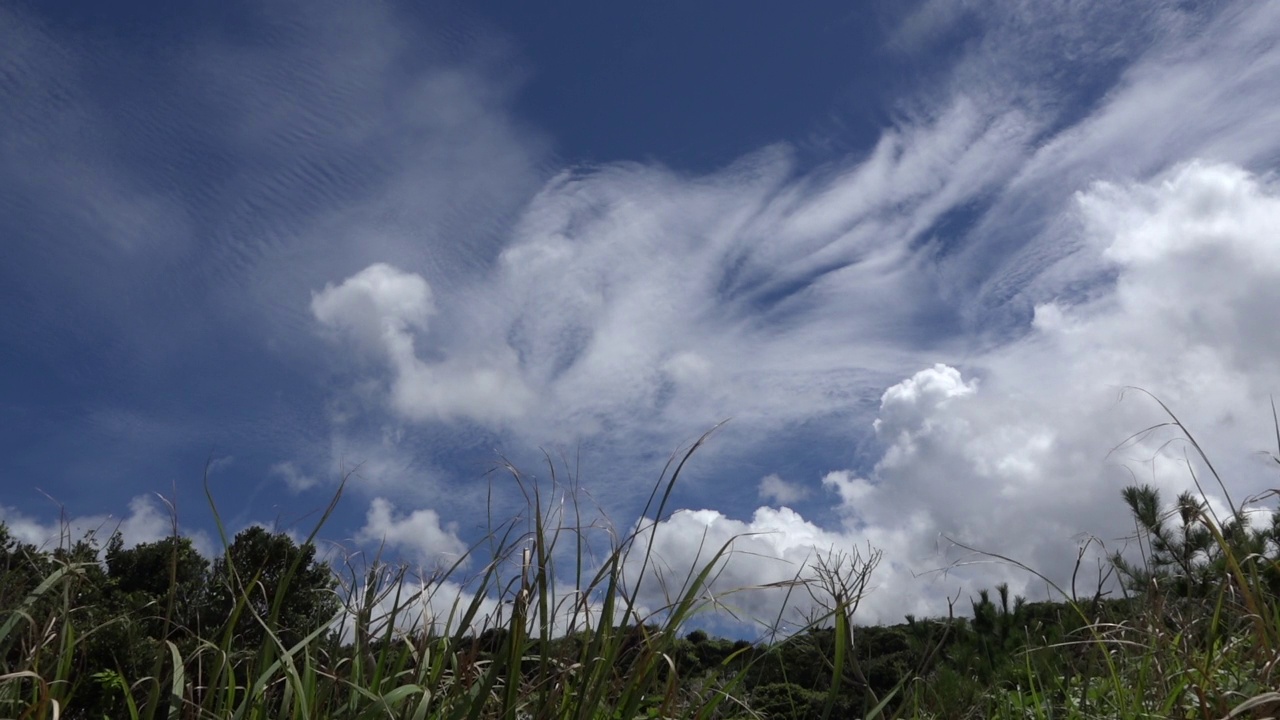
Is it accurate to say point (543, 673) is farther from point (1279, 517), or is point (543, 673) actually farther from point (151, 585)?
point (151, 585)

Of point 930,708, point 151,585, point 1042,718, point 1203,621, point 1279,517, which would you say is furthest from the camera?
point 151,585

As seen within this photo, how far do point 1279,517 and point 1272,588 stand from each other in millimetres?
6124

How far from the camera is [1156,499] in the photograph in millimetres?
13609

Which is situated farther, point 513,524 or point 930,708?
point 930,708

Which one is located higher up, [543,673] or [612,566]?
[612,566]

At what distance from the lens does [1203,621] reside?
15.6 feet

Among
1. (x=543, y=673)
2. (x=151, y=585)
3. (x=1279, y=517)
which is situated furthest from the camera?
(x=151, y=585)

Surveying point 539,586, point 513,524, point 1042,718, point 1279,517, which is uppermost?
point 1279,517

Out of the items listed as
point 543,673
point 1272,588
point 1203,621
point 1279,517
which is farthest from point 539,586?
point 1279,517

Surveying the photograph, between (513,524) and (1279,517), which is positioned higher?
(1279,517)

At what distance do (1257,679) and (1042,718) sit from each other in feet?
3.08

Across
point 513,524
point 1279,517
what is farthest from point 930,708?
point 1279,517

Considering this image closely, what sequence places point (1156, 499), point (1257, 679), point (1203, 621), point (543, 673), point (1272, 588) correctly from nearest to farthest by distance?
1. point (543, 673)
2. point (1257, 679)
3. point (1203, 621)
4. point (1272, 588)
5. point (1156, 499)

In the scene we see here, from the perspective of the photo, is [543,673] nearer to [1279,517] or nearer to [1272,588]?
[1272,588]
